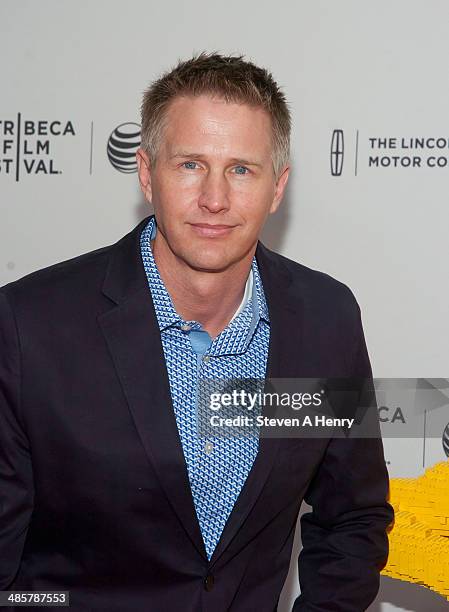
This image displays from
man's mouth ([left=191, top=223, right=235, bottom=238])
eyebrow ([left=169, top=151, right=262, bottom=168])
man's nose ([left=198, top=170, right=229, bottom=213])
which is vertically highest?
eyebrow ([left=169, top=151, right=262, bottom=168])

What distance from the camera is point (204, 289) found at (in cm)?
165

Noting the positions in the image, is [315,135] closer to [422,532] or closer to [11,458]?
[422,532]

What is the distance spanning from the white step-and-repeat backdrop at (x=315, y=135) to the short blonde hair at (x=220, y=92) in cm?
99

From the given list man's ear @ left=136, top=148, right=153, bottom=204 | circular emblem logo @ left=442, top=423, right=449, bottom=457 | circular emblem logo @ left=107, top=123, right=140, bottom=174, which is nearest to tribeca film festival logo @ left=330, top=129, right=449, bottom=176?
circular emblem logo @ left=107, top=123, right=140, bottom=174

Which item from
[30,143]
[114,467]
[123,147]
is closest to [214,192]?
[114,467]

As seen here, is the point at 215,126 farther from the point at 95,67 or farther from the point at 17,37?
the point at 17,37

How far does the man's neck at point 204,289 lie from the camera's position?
5.42ft

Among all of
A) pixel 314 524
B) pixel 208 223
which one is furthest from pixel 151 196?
pixel 314 524

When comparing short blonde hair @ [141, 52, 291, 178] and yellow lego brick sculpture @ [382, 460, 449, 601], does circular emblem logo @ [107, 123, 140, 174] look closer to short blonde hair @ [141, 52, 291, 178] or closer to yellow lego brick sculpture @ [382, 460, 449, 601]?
short blonde hair @ [141, 52, 291, 178]

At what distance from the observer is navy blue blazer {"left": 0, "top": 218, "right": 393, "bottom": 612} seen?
1.53 meters

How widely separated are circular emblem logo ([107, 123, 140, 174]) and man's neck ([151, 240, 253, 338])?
3.82ft

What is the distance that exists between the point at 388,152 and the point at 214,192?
1.22 meters

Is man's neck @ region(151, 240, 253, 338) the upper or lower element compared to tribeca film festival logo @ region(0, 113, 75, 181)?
lower

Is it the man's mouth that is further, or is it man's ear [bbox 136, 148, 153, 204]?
man's ear [bbox 136, 148, 153, 204]
